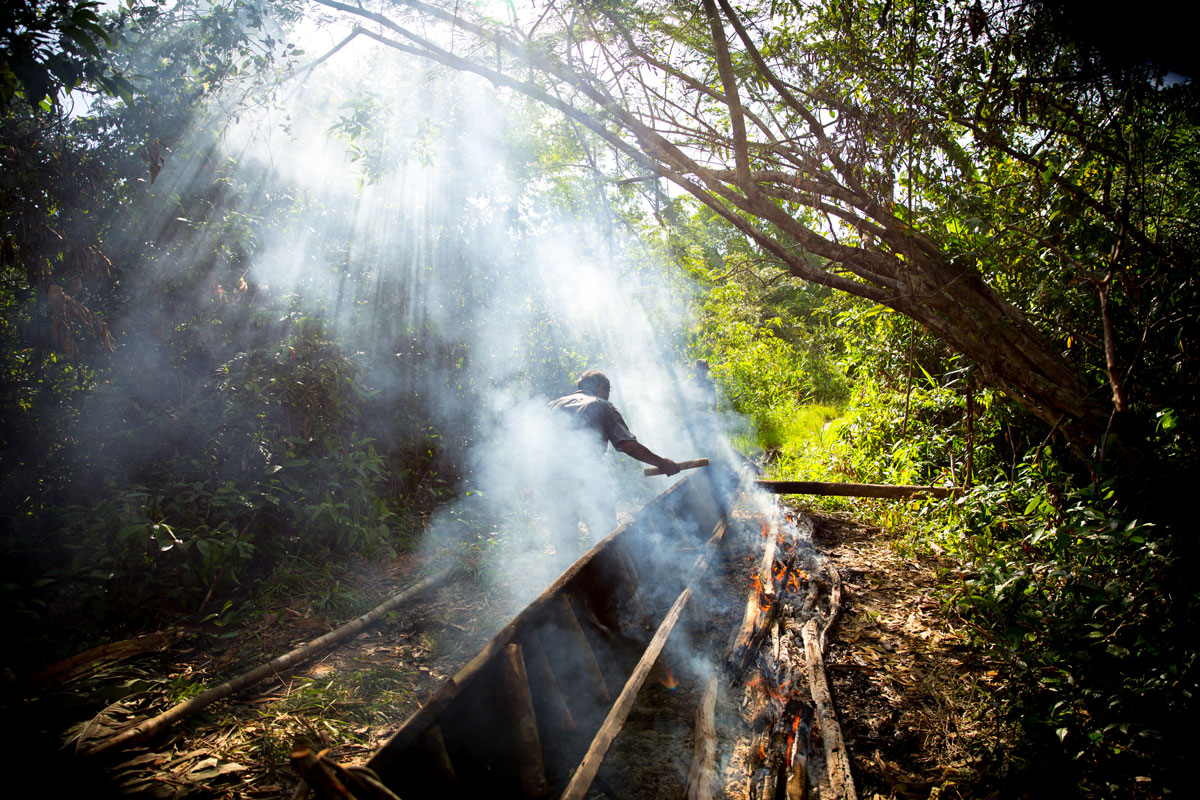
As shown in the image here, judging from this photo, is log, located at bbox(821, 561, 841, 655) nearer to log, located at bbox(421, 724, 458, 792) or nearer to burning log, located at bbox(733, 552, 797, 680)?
burning log, located at bbox(733, 552, 797, 680)

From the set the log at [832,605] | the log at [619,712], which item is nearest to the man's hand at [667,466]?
the log at [619,712]

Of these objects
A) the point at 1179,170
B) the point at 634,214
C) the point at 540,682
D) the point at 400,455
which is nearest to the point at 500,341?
the point at 400,455

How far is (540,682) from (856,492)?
12.9 feet

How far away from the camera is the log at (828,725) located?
233 centimetres

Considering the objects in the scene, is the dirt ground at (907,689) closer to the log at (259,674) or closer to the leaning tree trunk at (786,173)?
the leaning tree trunk at (786,173)

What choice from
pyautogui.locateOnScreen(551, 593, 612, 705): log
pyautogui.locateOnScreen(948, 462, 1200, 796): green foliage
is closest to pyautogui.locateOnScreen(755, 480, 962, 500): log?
pyautogui.locateOnScreen(948, 462, 1200, 796): green foliage

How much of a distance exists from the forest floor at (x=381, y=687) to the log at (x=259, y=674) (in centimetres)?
7

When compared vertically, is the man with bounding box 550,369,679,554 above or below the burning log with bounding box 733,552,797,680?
above

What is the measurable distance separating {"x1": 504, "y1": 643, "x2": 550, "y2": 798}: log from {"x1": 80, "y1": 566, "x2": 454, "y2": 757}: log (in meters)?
1.82

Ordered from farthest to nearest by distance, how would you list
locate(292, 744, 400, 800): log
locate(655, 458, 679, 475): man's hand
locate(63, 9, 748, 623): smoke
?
1. locate(655, 458, 679, 475): man's hand
2. locate(63, 9, 748, 623): smoke
3. locate(292, 744, 400, 800): log

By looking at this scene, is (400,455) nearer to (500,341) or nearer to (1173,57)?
(500,341)

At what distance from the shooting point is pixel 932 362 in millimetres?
6746

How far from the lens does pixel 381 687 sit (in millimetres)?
3486

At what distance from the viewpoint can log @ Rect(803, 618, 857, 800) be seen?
2326mm
